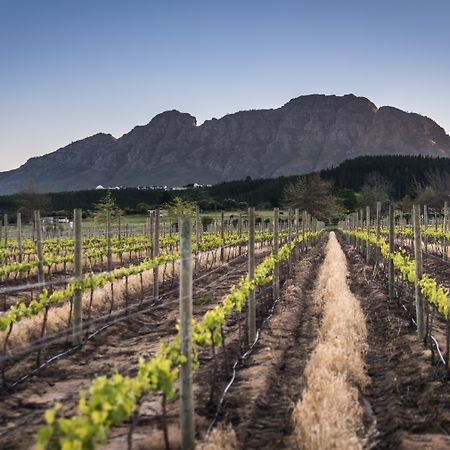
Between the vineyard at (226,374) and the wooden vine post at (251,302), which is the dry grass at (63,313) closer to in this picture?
the vineyard at (226,374)

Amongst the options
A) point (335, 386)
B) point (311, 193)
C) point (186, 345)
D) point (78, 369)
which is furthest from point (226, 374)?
point (311, 193)

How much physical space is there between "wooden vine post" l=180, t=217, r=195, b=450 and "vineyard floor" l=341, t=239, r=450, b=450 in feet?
6.90

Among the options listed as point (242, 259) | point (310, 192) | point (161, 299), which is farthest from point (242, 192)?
point (161, 299)

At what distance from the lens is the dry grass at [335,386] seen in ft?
18.9

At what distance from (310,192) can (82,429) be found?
247ft

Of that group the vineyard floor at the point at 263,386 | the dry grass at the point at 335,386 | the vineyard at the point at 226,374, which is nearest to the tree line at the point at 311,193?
the vineyard at the point at 226,374

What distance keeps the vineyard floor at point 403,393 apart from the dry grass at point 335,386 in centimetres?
26

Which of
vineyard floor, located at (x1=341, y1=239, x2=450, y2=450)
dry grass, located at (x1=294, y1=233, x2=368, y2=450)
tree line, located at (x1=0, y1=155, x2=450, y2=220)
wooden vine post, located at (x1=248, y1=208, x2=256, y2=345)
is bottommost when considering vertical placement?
vineyard floor, located at (x1=341, y1=239, x2=450, y2=450)

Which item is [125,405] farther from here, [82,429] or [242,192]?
[242,192]

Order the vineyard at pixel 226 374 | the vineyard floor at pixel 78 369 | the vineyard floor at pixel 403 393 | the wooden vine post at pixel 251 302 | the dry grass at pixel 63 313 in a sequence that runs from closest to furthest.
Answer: the vineyard at pixel 226 374 < the vineyard floor at pixel 403 393 < the vineyard floor at pixel 78 369 < the dry grass at pixel 63 313 < the wooden vine post at pixel 251 302

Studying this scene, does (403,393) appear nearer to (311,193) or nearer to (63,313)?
(63,313)

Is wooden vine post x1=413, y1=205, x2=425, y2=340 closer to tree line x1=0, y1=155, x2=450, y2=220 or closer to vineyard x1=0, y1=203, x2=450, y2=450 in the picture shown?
vineyard x1=0, y1=203, x2=450, y2=450

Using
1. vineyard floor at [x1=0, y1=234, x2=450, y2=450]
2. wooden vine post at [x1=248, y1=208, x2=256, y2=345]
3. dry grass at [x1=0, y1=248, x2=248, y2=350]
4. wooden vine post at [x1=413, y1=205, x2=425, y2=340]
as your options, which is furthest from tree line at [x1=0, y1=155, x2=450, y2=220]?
wooden vine post at [x1=413, y1=205, x2=425, y2=340]

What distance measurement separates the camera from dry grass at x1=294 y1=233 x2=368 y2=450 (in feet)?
18.9
